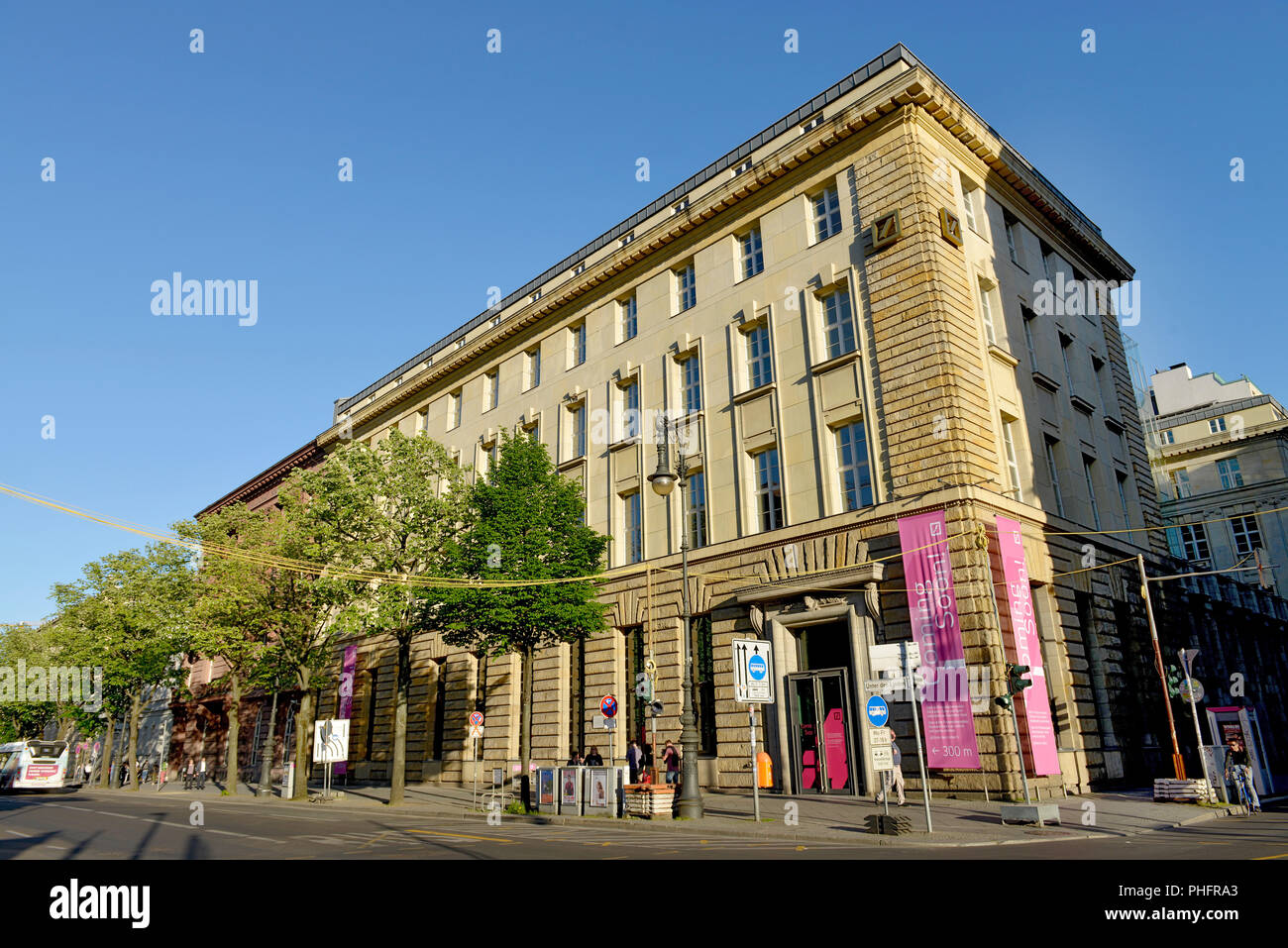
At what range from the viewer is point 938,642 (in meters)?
20.5

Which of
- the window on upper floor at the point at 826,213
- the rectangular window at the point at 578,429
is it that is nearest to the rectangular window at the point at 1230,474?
the window on upper floor at the point at 826,213

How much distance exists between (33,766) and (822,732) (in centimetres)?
4452

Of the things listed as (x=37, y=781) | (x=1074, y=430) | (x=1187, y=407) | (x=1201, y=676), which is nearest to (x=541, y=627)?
(x=1074, y=430)

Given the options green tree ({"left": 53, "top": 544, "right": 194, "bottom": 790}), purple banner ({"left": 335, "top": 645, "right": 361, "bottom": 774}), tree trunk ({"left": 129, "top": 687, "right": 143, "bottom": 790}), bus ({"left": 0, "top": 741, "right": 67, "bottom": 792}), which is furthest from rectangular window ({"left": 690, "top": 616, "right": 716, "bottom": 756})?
bus ({"left": 0, "top": 741, "right": 67, "bottom": 792})

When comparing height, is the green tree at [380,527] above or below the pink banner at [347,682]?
above

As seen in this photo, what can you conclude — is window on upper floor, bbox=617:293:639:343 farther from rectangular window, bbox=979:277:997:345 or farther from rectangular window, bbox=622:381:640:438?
rectangular window, bbox=979:277:997:345

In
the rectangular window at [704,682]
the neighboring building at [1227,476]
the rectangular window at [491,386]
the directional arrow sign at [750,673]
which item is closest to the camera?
the directional arrow sign at [750,673]

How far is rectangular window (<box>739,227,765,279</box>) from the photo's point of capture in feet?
96.7

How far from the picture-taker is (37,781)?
44625 millimetres

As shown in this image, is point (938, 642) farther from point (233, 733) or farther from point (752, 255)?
point (233, 733)

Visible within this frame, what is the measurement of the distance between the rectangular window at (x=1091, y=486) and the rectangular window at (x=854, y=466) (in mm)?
8921

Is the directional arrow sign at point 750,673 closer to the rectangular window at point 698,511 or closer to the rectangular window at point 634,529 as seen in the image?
the rectangular window at point 698,511

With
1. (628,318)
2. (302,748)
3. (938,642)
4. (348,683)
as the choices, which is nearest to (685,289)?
(628,318)

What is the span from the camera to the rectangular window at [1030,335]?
27234mm
